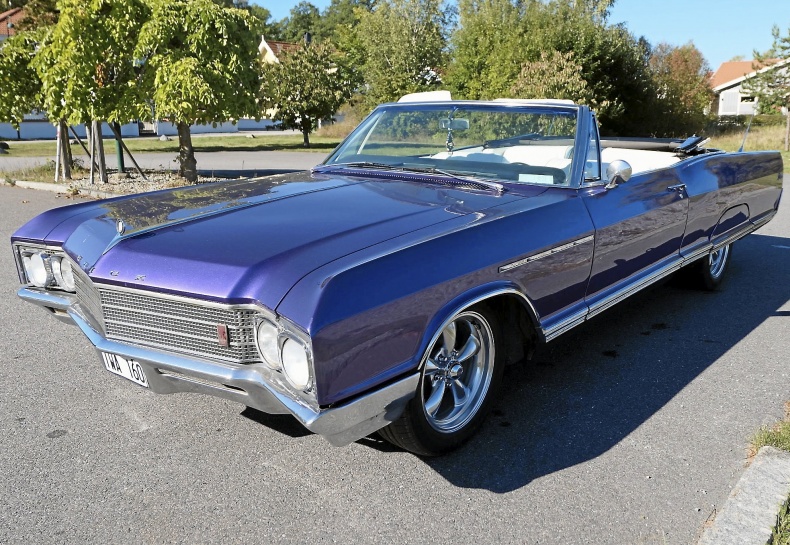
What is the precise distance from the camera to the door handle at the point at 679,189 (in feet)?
14.8

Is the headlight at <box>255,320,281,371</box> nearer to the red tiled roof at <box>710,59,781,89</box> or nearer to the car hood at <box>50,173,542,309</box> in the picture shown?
the car hood at <box>50,173,542,309</box>

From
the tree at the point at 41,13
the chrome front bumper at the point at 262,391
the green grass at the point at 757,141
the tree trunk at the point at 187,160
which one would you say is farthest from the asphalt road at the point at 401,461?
the green grass at the point at 757,141

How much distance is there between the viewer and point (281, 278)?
→ 2525 millimetres

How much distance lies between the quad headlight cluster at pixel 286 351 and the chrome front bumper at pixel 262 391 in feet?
0.23

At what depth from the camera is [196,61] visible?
10562 mm

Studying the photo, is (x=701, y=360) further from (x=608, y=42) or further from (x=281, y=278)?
(x=608, y=42)

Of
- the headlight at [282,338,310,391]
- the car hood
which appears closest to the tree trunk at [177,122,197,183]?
the car hood

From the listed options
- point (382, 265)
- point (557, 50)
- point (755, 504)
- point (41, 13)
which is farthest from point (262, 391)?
point (557, 50)

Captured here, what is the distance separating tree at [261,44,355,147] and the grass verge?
2528 cm

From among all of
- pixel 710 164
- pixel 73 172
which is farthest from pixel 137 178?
pixel 710 164

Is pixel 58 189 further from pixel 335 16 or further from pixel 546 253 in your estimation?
pixel 335 16

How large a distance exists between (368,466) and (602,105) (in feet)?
59.8

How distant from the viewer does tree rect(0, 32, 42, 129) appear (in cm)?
1164

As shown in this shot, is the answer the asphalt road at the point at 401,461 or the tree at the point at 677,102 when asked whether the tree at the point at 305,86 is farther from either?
the asphalt road at the point at 401,461
